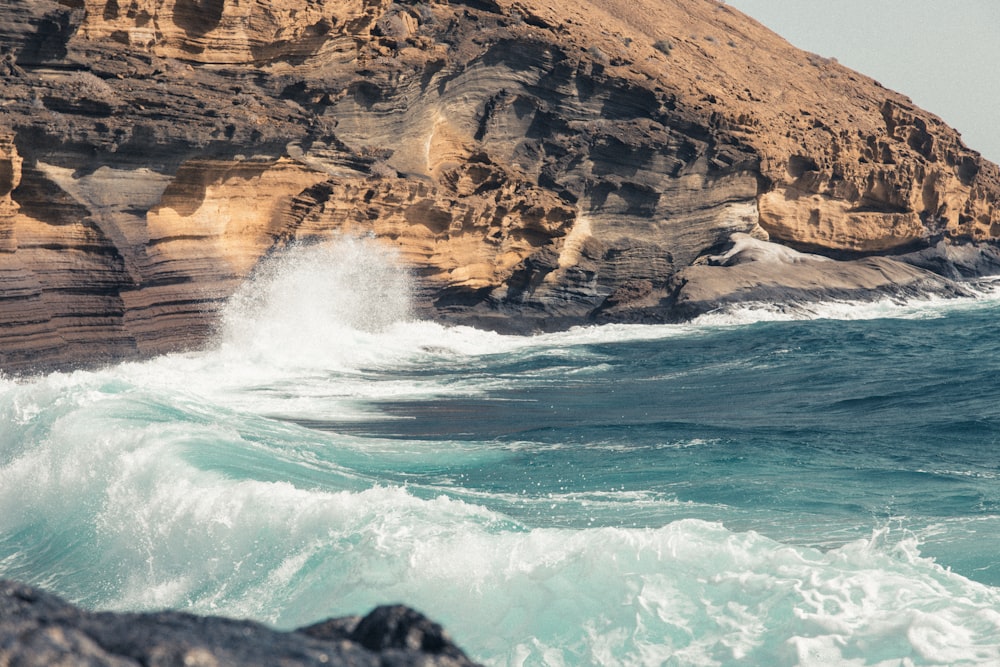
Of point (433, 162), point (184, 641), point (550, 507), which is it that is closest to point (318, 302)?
point (433, 162)

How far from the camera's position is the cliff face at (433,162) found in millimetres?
17438

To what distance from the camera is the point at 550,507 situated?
8.31 meters

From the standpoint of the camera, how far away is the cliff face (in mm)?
17438

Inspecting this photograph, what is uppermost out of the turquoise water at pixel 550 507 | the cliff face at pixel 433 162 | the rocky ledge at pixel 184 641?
the cliff face at pixel 433 162

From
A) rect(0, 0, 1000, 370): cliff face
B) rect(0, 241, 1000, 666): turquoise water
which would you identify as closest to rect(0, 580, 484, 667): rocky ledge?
rect(0, 241, 1000, 666): turquoise water

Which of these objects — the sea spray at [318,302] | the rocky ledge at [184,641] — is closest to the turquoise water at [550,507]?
the rocky ledge at [184,641]

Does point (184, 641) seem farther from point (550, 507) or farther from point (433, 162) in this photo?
point (433, 162)

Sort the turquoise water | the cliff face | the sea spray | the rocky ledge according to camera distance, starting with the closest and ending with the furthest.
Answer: the rocky ledge, the turquoise water, the cliff face, the sea spray

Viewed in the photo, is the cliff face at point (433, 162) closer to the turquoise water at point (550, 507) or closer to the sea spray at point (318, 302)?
the sea spray at point (318, 302)

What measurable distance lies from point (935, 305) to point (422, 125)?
1898cm

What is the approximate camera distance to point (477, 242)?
26641 mm

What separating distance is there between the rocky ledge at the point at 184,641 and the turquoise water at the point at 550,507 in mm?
2767

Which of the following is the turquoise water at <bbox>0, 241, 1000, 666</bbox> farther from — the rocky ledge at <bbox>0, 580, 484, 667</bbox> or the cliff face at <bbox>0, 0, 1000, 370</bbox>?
the rocky ledge at <bbox>0, 580, 484, 667</bbox>

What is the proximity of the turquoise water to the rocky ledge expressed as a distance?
2.77 meters
